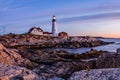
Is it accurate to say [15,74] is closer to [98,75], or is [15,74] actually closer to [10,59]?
[98,75]

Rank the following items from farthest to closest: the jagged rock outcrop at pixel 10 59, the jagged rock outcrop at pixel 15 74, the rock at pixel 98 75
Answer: the jagged rock outcrop at pixel 10 59 < the jagged rock outcrop at pixel 15 74 < the rock at pixel 98 75

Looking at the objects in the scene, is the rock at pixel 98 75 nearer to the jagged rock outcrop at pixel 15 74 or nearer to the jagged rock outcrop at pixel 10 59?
the jagged rock outcrop at pixel 15 74

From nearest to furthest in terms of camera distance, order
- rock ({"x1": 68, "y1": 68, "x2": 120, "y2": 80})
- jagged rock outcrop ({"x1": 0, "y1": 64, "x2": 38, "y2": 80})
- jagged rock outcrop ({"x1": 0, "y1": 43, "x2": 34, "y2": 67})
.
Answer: rock ({"x1": 68, "y1": 68, "x2": 120, "y2": 80}) → jagged rock outcrop ({"x1": 0, "y1": 64, "x2": 38, "y2": 80}) → jagged rock outcrop ({"x1": 0, "y1": 43, "x2": 34, "y2": 67})

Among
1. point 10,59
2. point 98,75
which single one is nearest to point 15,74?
point 98,75

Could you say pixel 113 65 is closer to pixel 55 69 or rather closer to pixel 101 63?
pixel 101 63

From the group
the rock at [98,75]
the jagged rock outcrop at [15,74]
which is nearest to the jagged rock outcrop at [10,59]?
the jagged rock outcrop at [15,74]

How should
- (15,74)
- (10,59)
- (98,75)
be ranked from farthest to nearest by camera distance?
(10,59) → (15,74) → (98,75)

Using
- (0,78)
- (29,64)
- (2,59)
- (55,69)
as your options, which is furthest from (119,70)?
(29,64)

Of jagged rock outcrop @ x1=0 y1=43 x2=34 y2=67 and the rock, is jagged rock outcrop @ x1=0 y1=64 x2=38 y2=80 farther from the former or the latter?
jagged rock outcrop @ x1=0 y1=43 x2=34 y2=67

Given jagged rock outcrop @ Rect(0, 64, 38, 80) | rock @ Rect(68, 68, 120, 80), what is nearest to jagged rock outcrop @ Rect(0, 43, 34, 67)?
jagged rock outcrop @ Rect(0, 64, 38, 80)

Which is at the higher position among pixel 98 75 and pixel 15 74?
pixel 98 75

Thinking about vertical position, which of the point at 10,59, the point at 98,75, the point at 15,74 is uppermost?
the point at 98,75

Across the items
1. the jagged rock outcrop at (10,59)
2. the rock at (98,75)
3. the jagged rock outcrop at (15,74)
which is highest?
the rock at (98,75)

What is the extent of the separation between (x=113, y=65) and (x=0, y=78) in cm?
474
